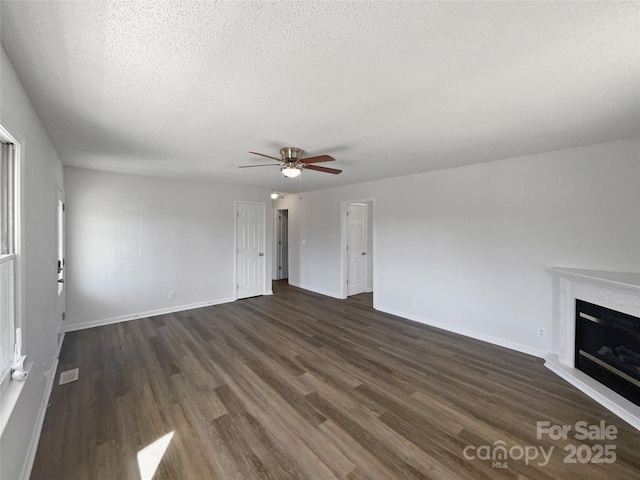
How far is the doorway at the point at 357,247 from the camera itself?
561cm

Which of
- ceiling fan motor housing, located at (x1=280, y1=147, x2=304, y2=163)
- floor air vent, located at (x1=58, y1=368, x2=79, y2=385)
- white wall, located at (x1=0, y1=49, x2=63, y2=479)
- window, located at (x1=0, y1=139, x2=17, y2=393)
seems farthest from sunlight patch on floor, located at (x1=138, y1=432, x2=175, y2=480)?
ceiling fan motor housing, located at (x1=280, y1=147, x2=304, y2=163)

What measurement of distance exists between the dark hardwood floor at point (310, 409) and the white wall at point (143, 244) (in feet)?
2.34

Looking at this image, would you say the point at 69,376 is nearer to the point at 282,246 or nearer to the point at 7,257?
the point at 7,257

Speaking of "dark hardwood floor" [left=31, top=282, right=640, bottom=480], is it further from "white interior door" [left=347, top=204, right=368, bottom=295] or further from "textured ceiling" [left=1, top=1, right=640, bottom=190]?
"textured ceiling" [left=1, top=1, right=640, bottom=190]

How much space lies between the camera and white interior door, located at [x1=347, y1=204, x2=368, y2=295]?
5805mm

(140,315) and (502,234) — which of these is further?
(140,315)

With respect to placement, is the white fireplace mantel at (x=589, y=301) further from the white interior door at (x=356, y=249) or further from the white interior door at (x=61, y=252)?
the white interior door at (x=61, y=252)

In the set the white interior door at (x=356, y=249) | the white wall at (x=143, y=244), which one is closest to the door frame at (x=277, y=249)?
the white wall at (x=143, y=244)

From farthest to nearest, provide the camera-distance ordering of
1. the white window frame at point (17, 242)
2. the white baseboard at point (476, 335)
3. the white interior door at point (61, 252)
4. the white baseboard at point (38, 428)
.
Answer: the white interior door at point (61, 252) → the white baseboard at point (476, 335) → the white baseboard at point (38, 428) → the white window frame at point (17, 242)

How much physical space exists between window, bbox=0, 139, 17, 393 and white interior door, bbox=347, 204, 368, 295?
16.0ft

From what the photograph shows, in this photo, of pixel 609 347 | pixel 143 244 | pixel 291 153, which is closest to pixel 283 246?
pixel 143 244

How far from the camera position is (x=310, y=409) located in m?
2.14

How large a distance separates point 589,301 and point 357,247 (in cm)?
394

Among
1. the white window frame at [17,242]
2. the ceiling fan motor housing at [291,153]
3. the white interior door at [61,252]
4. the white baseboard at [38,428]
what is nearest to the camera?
the white window frame at [17,242]
